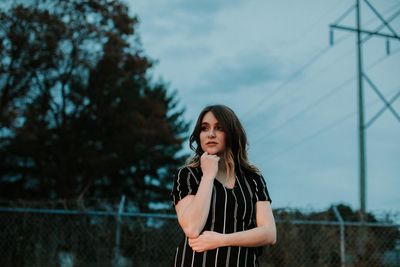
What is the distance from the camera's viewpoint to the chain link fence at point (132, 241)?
23.8ft

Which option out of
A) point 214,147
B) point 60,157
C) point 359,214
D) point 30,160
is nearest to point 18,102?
point 60,157

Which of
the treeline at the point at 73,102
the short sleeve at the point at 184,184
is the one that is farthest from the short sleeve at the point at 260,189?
the treeline at the point at 73,102

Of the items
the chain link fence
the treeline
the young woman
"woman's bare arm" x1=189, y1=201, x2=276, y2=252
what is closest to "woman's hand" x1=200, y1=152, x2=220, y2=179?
the young woman

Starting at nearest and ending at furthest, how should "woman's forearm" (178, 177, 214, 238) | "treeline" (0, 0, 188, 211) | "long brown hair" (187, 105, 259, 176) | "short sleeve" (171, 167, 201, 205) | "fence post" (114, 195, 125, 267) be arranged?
"woman's forearm" (178, 177, 214, 238), "short sleeve" (171, 167, 201, 205), "long brown hair" (187, 105, 259, 176), "fence post" (114, 195, 125, 267), "treeline" (0, 0, 188, 211)

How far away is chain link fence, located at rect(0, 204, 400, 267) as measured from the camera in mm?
7258

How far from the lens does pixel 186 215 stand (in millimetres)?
2068

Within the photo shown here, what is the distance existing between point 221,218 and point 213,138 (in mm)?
330

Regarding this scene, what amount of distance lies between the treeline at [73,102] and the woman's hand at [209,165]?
17.1m

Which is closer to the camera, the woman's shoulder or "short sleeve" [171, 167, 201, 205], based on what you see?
"short sleeve" [171, 167, 201, 205]

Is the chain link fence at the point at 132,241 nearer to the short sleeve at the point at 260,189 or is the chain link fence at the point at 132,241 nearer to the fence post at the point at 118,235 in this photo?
the fence post at the point at 118,235

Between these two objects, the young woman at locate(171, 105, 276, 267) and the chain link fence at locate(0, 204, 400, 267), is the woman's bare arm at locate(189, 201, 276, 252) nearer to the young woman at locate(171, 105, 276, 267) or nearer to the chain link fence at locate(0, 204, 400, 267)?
the young woman at locate(171, 105, 276, 267)

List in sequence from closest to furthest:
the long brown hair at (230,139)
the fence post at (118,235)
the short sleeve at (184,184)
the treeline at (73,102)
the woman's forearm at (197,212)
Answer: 1. the woman's forearm at (197,212)
2. the short sleeve at (184,184)
3. the long brown hair at (230,139)
4. the fence post at (118,235)
5. the treeline at (73,102)

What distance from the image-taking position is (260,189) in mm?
2332

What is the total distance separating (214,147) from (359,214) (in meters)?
5.99
